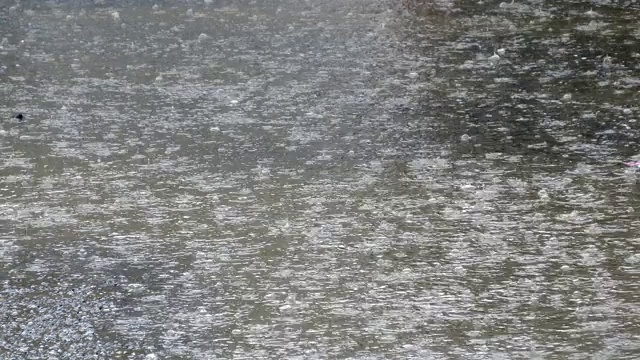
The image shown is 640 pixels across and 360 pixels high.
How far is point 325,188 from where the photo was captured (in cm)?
475

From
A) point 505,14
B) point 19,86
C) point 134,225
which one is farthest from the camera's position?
point 505,14

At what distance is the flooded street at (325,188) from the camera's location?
3.59 m

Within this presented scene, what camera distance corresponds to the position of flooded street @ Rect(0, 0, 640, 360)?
3.59 metres

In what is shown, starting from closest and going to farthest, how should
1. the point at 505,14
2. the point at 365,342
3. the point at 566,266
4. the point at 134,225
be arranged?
the point at 365,342 < the point at 566,266 < the point at 134,225 < the point at 505,14

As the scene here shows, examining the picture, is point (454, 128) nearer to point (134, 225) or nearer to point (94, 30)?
point (134, 225)

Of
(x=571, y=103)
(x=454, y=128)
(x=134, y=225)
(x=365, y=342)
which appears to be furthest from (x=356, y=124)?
(x=365, y=342)

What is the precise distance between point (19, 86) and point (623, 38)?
12.3ft

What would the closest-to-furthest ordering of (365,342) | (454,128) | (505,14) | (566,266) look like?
1. (365,342)
2. (566,266)
3. (454,128)
4. (505,14)

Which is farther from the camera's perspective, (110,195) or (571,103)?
(571,103)

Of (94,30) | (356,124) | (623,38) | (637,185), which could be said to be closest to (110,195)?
(356,124)

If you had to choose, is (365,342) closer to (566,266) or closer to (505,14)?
(566,266)

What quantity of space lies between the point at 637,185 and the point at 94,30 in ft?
14.2

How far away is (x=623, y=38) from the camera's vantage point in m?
6.78

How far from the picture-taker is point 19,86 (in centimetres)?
638
